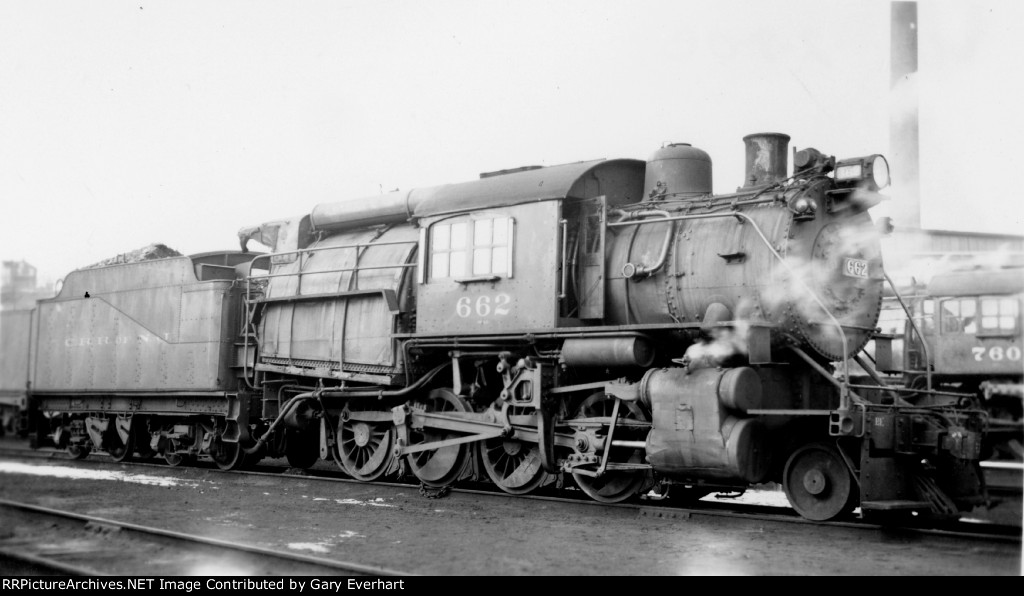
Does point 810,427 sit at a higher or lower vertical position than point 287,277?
lower

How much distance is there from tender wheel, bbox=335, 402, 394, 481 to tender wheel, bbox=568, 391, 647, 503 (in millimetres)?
2970

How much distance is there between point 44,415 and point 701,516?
43.7 ft

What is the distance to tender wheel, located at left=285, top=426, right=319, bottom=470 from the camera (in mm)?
14055

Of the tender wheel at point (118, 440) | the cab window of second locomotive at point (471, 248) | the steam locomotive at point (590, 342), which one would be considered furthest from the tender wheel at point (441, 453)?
the tender wheel at point (118, 440)

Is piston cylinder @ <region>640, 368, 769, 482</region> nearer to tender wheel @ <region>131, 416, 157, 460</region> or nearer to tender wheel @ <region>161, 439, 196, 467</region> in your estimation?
tender wheel @ <region>161, 439, 196, 467</region>

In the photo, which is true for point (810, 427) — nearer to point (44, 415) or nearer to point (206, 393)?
point (206, 393)

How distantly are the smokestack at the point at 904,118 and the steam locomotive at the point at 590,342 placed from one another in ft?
1.71

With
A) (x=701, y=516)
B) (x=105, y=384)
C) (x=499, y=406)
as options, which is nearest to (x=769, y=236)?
(x=701, y=516)

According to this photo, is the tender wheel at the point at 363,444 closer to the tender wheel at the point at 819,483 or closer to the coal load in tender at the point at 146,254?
the coal load in tender at the point at 146,254

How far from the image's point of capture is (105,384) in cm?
1526

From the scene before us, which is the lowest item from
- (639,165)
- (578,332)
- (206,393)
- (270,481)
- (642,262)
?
(270,481)

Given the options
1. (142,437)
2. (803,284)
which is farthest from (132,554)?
(142,437)
